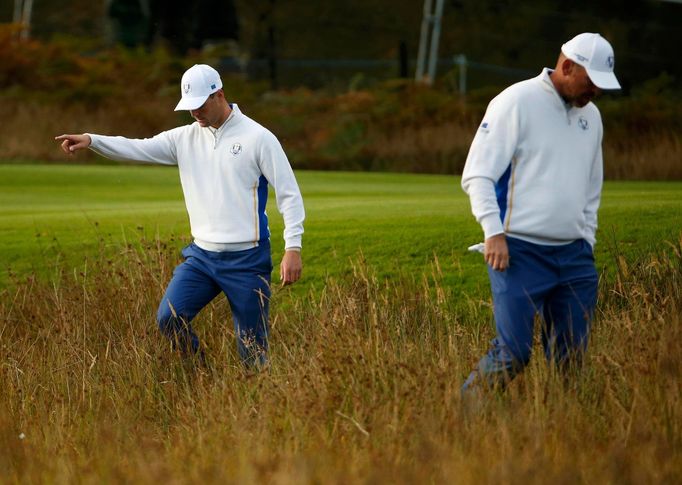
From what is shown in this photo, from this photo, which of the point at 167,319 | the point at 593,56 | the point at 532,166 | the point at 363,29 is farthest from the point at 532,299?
the point at 363,29

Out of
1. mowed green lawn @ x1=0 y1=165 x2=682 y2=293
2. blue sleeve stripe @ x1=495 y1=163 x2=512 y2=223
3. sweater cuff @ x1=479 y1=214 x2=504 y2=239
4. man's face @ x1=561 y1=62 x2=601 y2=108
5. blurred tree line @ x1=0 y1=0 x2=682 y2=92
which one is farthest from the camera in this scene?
blurred tree line @ x1=0 y1=0 x2=682 y2=92

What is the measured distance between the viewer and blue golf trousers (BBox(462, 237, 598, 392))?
597cm

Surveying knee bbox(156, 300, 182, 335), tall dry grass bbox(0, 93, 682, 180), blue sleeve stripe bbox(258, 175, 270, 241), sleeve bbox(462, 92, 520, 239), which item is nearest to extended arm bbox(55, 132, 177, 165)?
blue sleeve stripe bbox(258, 175, 270, 241)

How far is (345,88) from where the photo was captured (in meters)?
32.5

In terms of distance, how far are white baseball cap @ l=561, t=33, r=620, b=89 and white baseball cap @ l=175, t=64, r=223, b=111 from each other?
1.90m

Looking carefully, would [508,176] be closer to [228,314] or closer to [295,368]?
[295,368]

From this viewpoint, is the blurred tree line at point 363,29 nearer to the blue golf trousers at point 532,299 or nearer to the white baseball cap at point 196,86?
the white baseball cap at point 196,86

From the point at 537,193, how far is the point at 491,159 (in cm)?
28

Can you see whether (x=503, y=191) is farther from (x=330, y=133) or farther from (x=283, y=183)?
(x=330, y=133)

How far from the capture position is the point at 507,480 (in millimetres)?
4629

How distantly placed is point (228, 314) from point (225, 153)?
170cm

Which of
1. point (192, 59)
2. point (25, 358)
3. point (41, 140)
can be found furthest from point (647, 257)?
point (192, 59)

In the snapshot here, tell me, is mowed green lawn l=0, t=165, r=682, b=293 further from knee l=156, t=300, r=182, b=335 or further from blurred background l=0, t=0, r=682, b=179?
blurred background l=0, t=0, r=682, b=179

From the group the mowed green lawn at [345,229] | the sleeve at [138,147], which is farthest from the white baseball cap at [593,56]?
the mowed green lawn at [345,229]
